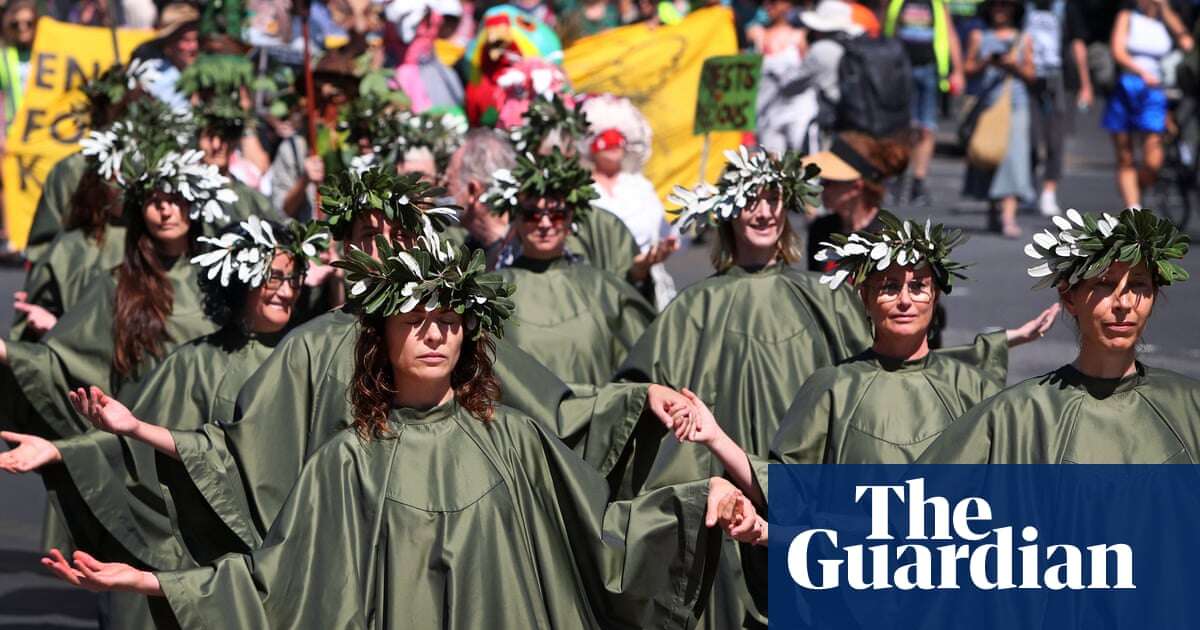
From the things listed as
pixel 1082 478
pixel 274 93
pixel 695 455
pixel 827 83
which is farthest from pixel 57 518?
pixel 827 83

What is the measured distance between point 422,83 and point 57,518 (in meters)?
6.48

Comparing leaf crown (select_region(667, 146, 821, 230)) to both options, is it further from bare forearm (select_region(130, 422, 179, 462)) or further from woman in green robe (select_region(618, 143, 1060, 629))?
bare forearm (select_region(130, 422, 179, 462))

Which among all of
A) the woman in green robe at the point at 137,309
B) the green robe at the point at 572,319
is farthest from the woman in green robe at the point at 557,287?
the woman in green robe at the point at 137,309

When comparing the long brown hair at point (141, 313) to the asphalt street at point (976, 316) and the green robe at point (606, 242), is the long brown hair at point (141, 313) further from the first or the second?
the green robe at point (606, 242)

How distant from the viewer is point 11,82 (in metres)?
17.7

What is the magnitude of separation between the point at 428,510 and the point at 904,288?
6.18ft

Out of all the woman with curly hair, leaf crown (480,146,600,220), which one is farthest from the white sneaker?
the woman with curly hair

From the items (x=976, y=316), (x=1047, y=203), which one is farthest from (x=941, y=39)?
(x=976, y=316)

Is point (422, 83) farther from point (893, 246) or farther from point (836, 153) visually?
point (893, 246)

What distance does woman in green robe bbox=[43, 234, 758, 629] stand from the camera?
6.00 meters

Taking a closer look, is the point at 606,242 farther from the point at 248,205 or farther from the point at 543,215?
the point at 248,205

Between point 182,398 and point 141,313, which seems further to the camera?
point 141,313

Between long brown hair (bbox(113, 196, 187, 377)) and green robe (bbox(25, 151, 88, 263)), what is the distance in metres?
2.72

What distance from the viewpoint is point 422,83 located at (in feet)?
50.1
